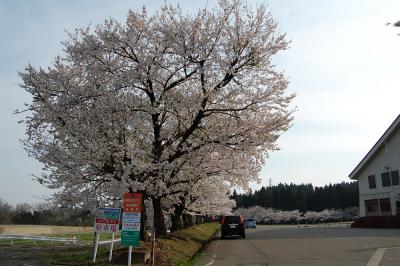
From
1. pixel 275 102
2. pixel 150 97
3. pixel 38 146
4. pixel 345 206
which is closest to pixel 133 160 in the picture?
pixel 150 97

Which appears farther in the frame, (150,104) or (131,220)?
(150,104)

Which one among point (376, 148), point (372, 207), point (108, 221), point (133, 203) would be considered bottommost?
point (108, 221)

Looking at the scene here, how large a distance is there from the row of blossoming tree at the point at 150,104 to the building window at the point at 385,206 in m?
39.3

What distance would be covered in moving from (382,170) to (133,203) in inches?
1858

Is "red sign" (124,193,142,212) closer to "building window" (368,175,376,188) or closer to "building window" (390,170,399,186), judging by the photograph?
"building window" (390,170,399,186)

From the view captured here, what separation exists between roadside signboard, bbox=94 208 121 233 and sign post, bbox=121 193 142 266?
2044 mm

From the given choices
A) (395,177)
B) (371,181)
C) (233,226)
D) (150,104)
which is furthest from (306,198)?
(150,104)

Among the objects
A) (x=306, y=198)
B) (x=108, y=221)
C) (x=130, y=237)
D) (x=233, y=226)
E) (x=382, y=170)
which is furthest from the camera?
(x=306, y=198)

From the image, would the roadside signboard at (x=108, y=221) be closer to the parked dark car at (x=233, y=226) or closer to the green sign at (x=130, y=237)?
the green sign at (x=130, y=237)

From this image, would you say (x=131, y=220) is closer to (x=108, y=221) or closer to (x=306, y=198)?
(x=108, y=221)

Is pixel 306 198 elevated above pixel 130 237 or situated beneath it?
elevated above

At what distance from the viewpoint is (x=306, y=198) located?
5002 inches

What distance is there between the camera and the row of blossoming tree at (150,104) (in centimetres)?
1557

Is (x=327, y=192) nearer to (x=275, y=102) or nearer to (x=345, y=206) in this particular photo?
(x=345, y=206)
